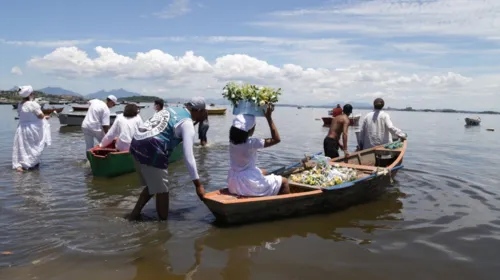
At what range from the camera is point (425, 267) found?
502cm

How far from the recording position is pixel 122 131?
9703 mm

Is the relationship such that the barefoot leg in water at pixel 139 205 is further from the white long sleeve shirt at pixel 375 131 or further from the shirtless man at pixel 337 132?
the white long sleeve shirt at pixel 375 131

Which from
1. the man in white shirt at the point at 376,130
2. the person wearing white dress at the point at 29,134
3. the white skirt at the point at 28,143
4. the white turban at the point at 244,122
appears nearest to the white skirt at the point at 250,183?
the white turban at the point at 244,122

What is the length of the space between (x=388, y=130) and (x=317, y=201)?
15.1 ft

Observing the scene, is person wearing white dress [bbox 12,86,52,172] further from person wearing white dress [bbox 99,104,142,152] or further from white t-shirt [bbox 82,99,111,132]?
person wearing white dress [bbox 99,104,142,152]

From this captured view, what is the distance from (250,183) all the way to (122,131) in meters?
4.94

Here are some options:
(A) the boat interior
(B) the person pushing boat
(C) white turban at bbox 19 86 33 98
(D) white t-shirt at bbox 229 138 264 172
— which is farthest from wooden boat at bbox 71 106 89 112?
(D) white t-shirt at bbox 229 138 264 172

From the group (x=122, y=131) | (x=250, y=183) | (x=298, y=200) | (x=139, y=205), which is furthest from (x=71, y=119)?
(x=298, y=200)

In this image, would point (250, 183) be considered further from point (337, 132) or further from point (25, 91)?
point (25, 91)

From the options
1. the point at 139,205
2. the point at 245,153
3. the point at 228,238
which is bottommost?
the point at 228,238

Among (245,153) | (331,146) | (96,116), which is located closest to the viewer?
(245,153)

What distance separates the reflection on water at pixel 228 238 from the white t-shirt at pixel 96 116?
173 centimetres

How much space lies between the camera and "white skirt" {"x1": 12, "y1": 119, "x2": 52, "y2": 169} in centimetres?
1006

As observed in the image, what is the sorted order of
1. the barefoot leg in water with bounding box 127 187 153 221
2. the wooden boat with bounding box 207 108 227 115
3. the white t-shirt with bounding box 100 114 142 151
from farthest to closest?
the wooden boat with bounding box 207 108 227 115 < the white t-shirt with bounding box 100 114 142 151 < the barefoot leg in water with bounding box 127 187 153 221
